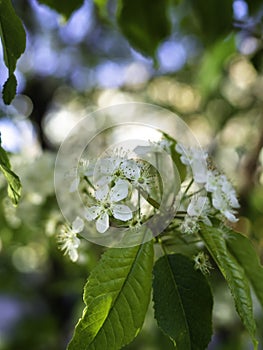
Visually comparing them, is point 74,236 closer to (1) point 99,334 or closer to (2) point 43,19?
(1) point 99,334

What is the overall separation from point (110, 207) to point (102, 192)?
2 centimetres

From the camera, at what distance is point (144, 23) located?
108 centimetres

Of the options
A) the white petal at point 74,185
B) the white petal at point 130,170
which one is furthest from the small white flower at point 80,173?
the white petal at point 130,170

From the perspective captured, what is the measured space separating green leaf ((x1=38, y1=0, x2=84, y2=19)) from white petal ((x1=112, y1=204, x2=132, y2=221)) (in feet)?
1.35

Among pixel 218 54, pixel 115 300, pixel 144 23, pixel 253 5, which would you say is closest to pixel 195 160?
pixel 115 300

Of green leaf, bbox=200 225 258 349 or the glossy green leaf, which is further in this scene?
the glossy green leaf

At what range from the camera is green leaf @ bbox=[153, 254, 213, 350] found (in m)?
0.62

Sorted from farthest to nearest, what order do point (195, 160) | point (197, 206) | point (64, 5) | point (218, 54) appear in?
point (218, 54) → point (64, 5) → point (195, 160) → point (197, 206)

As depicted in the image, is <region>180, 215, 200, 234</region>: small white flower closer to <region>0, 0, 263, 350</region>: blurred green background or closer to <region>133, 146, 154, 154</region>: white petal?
<region>133, 146, 154, 154</region>: white petal

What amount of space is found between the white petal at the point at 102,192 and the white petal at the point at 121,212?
0.8 inches

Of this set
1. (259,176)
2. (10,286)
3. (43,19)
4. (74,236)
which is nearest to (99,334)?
(74,236)

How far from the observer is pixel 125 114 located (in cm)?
273

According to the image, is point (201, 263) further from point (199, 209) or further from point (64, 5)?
point (64, 5)

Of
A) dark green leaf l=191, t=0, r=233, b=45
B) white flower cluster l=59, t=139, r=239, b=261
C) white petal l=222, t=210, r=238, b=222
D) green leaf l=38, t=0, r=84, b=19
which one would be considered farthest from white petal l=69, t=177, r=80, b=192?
dark green leaf l=191, t=0, r=233, b=45
